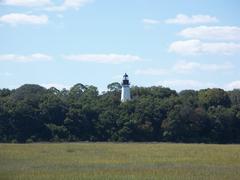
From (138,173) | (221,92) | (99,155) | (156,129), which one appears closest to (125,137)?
(156,129)

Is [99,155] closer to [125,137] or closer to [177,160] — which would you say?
[177,160]

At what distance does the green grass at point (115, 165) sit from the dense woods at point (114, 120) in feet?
79.0

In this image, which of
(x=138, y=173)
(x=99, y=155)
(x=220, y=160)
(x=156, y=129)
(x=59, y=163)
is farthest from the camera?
(x=156, y=129)

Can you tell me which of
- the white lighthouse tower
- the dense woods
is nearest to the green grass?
the dense woods

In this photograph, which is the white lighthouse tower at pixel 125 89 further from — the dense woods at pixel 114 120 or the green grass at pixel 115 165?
the green grass at pixel 115 165

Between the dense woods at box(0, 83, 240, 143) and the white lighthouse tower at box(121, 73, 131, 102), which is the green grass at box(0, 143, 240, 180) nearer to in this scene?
the dense woods at box(0, 83, 240, 143)

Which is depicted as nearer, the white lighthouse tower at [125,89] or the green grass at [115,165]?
the green grass at [115,165]

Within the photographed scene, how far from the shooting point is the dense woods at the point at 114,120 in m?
68.2

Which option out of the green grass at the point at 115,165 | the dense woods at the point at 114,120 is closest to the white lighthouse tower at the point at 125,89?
the dense woods at the point at 114,120

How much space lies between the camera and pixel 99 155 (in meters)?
41.6

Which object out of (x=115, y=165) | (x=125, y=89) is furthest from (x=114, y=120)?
(x=115, y=165)

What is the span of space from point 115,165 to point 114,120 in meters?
38.8

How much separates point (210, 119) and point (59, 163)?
42.2m

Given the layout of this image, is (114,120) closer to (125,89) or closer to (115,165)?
(125,89)
